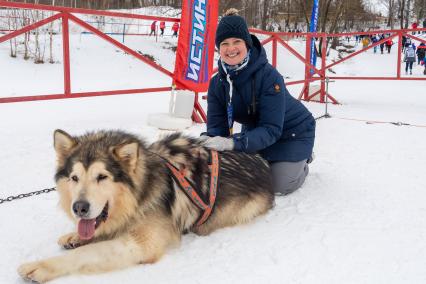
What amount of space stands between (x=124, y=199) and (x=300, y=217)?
1382 millimetres

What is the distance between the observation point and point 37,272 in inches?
79.3

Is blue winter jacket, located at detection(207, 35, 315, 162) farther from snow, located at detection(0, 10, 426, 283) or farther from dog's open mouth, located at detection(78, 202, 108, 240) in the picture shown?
dog's open mouth, located at detection(78, 202, 108, 240)

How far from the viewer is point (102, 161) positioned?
6.89ft

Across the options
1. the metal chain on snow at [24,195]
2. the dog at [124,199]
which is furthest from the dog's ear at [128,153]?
the metal chain on snow at [24,195]

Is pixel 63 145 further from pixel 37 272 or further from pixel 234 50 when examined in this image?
pixel 234 50

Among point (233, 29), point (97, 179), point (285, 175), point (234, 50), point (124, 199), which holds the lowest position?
point (285, 175)

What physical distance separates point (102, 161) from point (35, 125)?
13.5 feet

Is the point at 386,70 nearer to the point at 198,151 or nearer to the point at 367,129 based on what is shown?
the point at 367,129

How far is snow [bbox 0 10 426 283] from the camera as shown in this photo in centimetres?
220

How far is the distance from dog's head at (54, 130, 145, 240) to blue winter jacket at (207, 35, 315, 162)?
3.34 feet

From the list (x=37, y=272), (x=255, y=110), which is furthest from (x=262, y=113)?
(x=37, y=272)

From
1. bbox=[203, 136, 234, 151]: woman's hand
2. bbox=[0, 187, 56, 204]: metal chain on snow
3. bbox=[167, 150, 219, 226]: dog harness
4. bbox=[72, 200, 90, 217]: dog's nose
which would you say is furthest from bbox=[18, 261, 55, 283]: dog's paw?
bbox=[203, 136, 234, 151]: woman's hand

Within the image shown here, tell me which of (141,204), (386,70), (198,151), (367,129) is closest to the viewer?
(141,204)

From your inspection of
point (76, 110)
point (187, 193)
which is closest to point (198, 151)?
point (187, 193)
